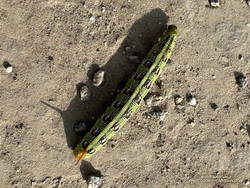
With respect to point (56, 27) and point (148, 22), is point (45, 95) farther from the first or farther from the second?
point (148, 22)

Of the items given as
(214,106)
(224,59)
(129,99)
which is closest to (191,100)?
(214,106)

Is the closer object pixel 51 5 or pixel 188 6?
pixel 51 5

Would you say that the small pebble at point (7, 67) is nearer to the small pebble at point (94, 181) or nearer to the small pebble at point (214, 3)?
the small pebble at point (94, 181)

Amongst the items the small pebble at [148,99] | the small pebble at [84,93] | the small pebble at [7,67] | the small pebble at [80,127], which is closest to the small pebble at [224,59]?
the small pebble at [148,99]

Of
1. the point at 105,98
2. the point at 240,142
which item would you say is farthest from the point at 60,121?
the point at 240,142

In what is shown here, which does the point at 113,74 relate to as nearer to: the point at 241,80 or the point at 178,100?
the point at 178,100
